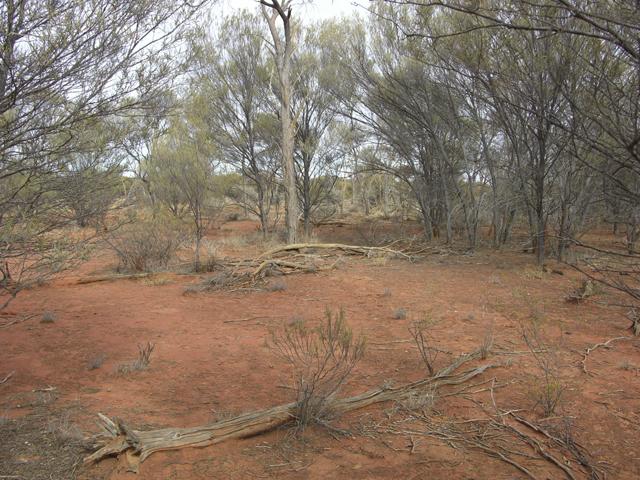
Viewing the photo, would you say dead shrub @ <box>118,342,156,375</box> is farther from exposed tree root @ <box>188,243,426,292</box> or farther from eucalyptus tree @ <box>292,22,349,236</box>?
eucalyptus tree @ <box>292,22,349,236</box>

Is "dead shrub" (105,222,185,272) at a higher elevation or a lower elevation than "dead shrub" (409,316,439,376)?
higher

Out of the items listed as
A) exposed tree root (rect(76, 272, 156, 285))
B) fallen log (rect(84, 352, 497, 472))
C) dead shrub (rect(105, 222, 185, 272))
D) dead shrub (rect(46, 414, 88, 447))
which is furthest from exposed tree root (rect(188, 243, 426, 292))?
fallen log (rect(84, 352, 497, 472))

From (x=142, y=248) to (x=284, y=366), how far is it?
25.5 feet

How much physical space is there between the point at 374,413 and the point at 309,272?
288 inches

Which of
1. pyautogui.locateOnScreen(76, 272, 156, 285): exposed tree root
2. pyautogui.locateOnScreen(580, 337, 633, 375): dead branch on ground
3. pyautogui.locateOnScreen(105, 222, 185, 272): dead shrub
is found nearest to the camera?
pyautogui.locateOnScreen(580, 337, 633, 375): dead branch on ground

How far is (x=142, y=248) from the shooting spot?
12023mm

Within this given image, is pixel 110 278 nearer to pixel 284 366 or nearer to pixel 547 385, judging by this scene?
pixel 284 366

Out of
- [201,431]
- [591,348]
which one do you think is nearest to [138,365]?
[201,431]

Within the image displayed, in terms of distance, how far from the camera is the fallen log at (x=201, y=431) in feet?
11.2

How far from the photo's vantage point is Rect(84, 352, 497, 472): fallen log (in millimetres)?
3404

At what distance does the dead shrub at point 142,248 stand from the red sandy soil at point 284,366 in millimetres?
1156

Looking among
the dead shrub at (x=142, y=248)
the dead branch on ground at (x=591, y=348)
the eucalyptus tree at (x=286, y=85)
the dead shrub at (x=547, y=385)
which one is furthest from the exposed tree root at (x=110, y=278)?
the dead branch on ground at (x=591, y=348)

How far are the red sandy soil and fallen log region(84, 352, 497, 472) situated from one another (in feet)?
0.23

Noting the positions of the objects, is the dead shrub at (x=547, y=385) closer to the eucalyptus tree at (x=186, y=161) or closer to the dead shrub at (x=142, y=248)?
the dead shrub at (x=142, y=248)
